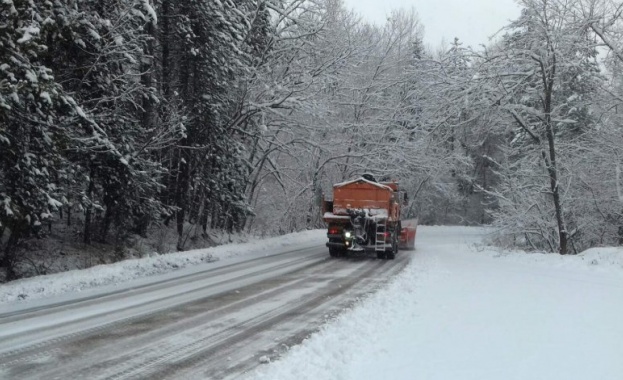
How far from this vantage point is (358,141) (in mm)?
31625

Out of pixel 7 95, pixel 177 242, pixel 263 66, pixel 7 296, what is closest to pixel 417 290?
pixel 7 296

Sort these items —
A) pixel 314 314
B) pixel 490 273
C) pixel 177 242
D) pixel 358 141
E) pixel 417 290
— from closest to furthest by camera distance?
pixel 314 314 → pixel 417 290 → pixel 490 273 → pixel 177 242 → pixel 358 141

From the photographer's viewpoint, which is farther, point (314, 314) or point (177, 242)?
point (177, 242)

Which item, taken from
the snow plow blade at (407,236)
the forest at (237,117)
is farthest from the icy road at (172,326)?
the snow plow blade at (407,236)

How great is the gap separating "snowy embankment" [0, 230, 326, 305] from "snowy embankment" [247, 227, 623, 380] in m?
5.78

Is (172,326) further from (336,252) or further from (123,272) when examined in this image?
(336,252)

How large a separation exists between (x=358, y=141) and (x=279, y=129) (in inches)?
260

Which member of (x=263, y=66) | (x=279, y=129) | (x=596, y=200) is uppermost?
(x=263, y=66)

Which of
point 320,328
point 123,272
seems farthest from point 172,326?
point 123,272

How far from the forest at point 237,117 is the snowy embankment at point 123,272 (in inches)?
58.8

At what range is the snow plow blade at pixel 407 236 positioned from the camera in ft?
77.5

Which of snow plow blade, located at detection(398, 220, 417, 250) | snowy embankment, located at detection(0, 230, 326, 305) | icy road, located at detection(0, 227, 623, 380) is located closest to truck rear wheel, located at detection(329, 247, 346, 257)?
snowy embankment, located at detection(0, 230, 326, 305)

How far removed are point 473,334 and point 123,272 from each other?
27.9 ft

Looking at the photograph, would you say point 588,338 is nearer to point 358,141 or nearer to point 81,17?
point 81,17
